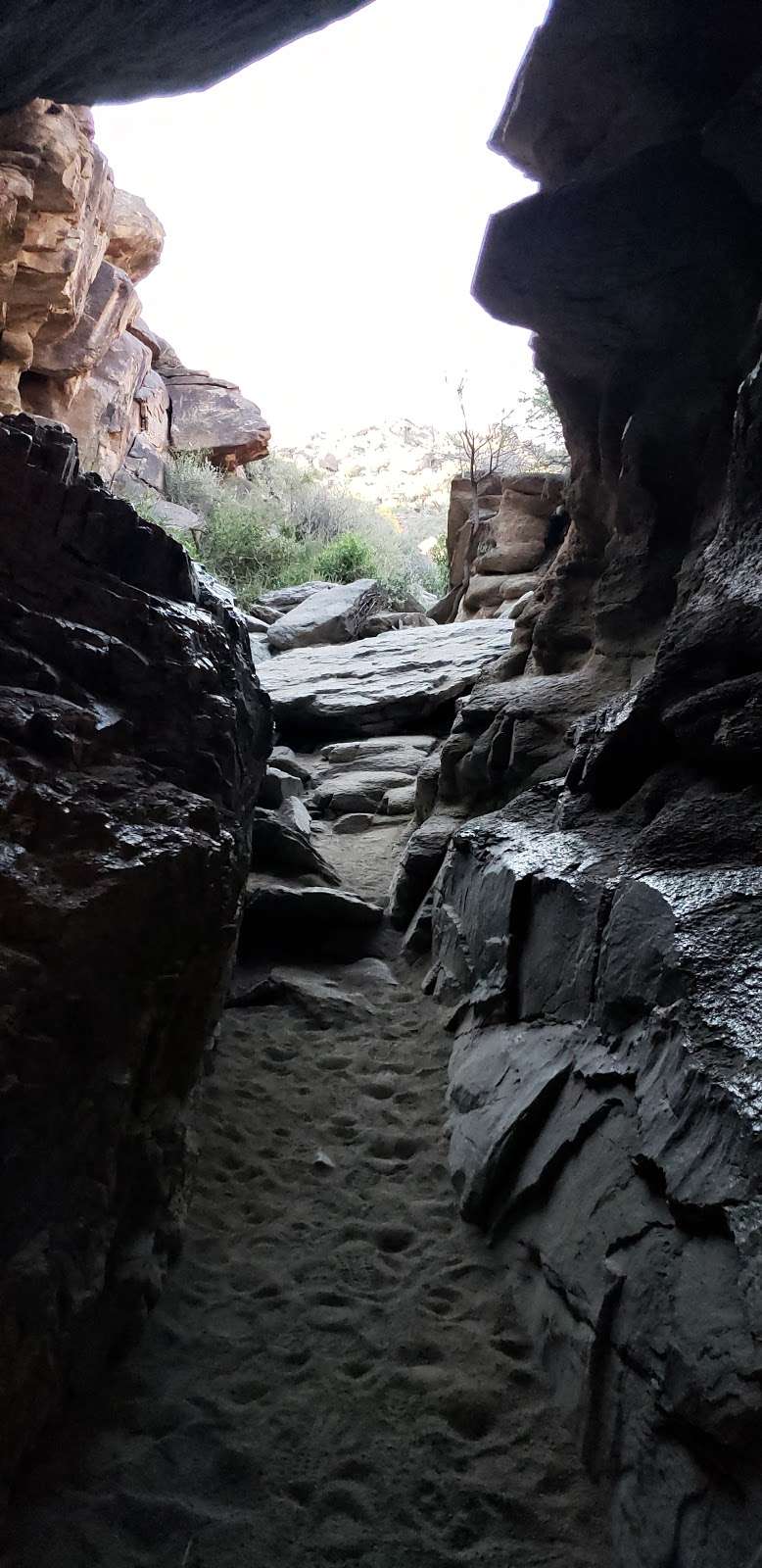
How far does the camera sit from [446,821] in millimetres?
6117

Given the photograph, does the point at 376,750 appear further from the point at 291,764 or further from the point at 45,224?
the point at 45,224

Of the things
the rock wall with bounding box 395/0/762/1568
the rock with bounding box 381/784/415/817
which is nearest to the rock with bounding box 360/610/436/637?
the rock with bounding box 381/784/415/817

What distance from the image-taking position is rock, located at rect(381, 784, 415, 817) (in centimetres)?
838

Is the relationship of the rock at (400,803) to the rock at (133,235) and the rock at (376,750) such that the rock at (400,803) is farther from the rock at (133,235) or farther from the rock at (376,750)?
the rock at (133,235)

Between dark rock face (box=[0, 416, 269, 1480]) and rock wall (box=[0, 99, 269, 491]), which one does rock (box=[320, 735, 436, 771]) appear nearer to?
rock wall (box=[0, 99, 269, 491])

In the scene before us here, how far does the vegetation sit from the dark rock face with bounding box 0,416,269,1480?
1171 cm

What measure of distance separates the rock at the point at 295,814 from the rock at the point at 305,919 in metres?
0.89

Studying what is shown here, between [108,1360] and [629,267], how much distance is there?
199 inches

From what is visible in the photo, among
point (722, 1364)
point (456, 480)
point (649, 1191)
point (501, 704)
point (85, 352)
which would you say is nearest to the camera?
point (722, 1364)

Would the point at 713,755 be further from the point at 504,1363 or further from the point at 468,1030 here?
the point at 504,1363

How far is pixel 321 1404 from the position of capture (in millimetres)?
2529

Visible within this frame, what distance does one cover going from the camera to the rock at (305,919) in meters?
5.56

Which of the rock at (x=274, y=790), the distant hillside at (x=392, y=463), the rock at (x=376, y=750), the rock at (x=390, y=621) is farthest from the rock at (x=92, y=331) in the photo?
the distant hillside at (x=392, y=463)

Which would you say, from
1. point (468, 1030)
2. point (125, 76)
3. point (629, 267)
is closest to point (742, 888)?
point (468, 1030)
